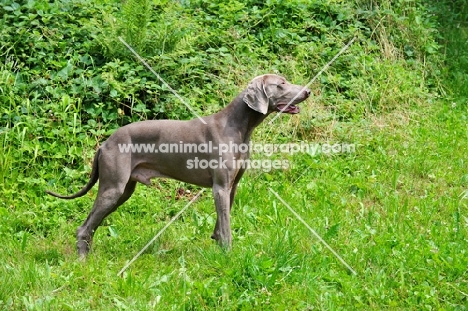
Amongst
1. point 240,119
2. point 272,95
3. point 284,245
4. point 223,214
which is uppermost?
point 272,95

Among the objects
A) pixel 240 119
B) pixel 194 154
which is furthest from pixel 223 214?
pixel 240 119

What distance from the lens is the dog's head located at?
564 cm

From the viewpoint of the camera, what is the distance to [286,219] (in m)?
6.25

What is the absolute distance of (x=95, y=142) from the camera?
7.59 metres

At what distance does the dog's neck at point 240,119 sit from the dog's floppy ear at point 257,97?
0.09 metres

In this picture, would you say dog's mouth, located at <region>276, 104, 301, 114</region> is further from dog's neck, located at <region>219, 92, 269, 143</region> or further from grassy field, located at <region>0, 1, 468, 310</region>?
grassy field, located at <region>0, 1, 468, 310</region>

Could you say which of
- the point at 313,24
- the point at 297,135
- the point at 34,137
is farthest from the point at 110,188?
the point at 313,24

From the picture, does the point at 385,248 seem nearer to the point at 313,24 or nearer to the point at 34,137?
the point at 34,137

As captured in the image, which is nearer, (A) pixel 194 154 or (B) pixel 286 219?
(A) pixel 194 154

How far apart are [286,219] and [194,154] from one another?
3.78ft

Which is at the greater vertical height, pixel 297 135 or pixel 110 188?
pixel 110 188

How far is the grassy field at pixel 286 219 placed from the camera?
491 cm

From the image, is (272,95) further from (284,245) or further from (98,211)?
(98,211)

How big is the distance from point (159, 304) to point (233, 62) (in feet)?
15.6
